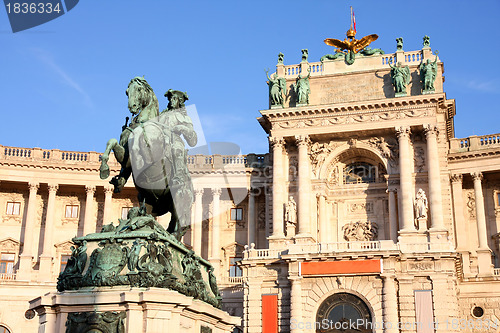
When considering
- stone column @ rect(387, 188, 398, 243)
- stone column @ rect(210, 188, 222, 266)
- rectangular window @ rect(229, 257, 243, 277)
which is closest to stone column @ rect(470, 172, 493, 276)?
stone column @ rect(387, 188, 398, 243)

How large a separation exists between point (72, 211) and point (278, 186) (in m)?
15.9

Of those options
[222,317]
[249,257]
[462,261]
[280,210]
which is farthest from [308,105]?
[222,317]

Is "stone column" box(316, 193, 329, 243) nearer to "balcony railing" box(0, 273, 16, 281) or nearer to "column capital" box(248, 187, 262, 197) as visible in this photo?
"column capital" box(248, 187, 262, 197)

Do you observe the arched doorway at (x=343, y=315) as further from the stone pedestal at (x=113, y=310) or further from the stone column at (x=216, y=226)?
the stone pedestal at (x=113, y=310)

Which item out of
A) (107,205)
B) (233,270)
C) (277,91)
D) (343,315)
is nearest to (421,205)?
(343,315)

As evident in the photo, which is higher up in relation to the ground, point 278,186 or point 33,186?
point 33,186

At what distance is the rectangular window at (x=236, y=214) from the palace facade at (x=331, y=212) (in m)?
0.11

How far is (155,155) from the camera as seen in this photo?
38.0 ft

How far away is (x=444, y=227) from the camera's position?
40.0 m

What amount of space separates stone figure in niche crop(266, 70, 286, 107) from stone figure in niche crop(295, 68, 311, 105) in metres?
1.01

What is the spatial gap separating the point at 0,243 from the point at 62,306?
130 feet

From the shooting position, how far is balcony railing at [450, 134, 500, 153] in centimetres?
4503

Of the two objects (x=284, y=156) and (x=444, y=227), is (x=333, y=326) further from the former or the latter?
(x=284, y=156)

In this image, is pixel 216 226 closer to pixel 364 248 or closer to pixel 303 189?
pixel 303 189
